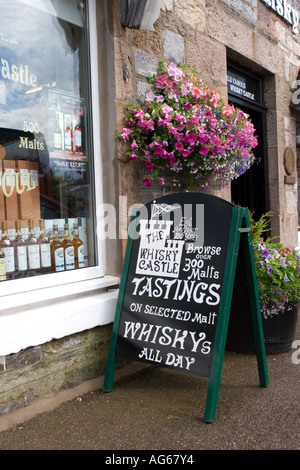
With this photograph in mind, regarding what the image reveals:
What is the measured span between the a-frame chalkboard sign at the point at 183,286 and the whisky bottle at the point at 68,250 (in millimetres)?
428

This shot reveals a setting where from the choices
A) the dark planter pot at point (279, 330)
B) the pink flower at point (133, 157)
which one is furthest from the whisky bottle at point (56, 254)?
the dark planter pot at point (279, 330)

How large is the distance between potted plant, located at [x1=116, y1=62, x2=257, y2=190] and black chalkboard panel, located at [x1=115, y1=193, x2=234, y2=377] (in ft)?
1.73

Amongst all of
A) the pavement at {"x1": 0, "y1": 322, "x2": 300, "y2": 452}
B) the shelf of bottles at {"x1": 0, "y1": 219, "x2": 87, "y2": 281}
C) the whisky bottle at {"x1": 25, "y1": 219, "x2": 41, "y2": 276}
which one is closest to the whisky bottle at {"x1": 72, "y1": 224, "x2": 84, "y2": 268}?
the shelf of bottles at {"x1": 0, "y1": 219, "x2": 87, "y2": 281}

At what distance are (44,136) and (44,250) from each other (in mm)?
773

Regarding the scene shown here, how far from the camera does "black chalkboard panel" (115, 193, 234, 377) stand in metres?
2.51

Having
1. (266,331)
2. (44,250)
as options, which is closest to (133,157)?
(44,250)

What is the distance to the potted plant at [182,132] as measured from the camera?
3.16 m

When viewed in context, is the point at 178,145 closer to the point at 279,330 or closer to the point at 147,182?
the point at 147,182

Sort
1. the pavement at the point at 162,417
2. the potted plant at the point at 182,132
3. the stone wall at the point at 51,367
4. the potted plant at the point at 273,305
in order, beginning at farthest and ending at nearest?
the potted plant at the point at 273,305 → the potted plant at the point at 182,132 → the stone wall at the point at 51,367 → the pavement at the point at 162,417

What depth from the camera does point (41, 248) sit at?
2934 mm

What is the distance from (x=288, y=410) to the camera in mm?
2480

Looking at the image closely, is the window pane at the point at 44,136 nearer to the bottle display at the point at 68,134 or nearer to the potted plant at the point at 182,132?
the bottle display at the point at 68,134

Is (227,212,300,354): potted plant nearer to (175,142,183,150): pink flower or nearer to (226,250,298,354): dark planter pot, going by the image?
(226,250,298,354): dark planter pot
